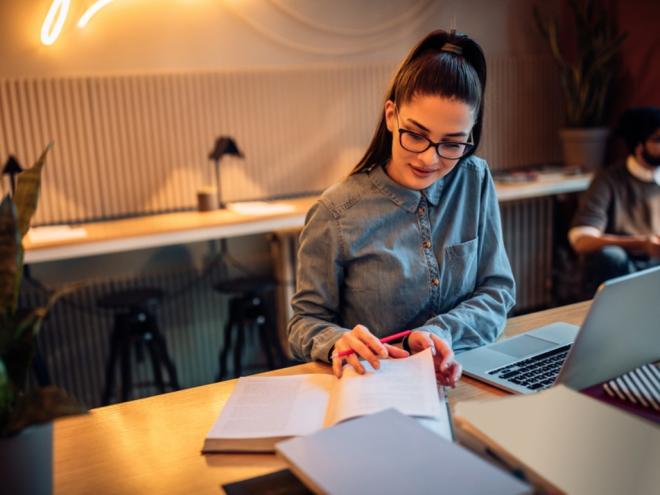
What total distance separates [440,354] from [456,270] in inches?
13.3

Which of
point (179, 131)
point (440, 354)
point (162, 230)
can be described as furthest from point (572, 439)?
point (179, 131)

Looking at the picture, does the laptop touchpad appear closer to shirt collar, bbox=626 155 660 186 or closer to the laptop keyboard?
the laptop keyboard

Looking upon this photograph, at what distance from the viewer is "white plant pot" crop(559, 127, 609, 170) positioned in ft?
13.8

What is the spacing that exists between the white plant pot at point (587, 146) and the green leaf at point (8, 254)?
13.0 feet

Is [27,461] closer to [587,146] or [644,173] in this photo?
[644,173]

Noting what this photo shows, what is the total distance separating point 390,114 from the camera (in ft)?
4.75

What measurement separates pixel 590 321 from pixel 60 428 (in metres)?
0.88

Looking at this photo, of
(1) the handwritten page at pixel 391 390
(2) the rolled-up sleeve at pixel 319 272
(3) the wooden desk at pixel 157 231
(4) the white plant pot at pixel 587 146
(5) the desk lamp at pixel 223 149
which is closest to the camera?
(1) the handwritten page at pixel 391 390

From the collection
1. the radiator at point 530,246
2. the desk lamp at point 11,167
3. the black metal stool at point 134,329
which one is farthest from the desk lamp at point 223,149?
the radiator at point 530,246

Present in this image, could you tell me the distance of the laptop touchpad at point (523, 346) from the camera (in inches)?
54.0

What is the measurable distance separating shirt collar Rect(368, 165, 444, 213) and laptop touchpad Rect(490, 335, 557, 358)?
35 centimetres

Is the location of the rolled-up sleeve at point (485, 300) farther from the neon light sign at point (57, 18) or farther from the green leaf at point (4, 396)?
the neon light sign at point (57, 18)

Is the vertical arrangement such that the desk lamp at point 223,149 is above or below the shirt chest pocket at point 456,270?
above

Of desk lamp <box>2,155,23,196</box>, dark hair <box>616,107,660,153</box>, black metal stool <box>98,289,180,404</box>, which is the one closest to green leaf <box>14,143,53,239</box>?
black metal stool <box>98,289,180,404</box>
